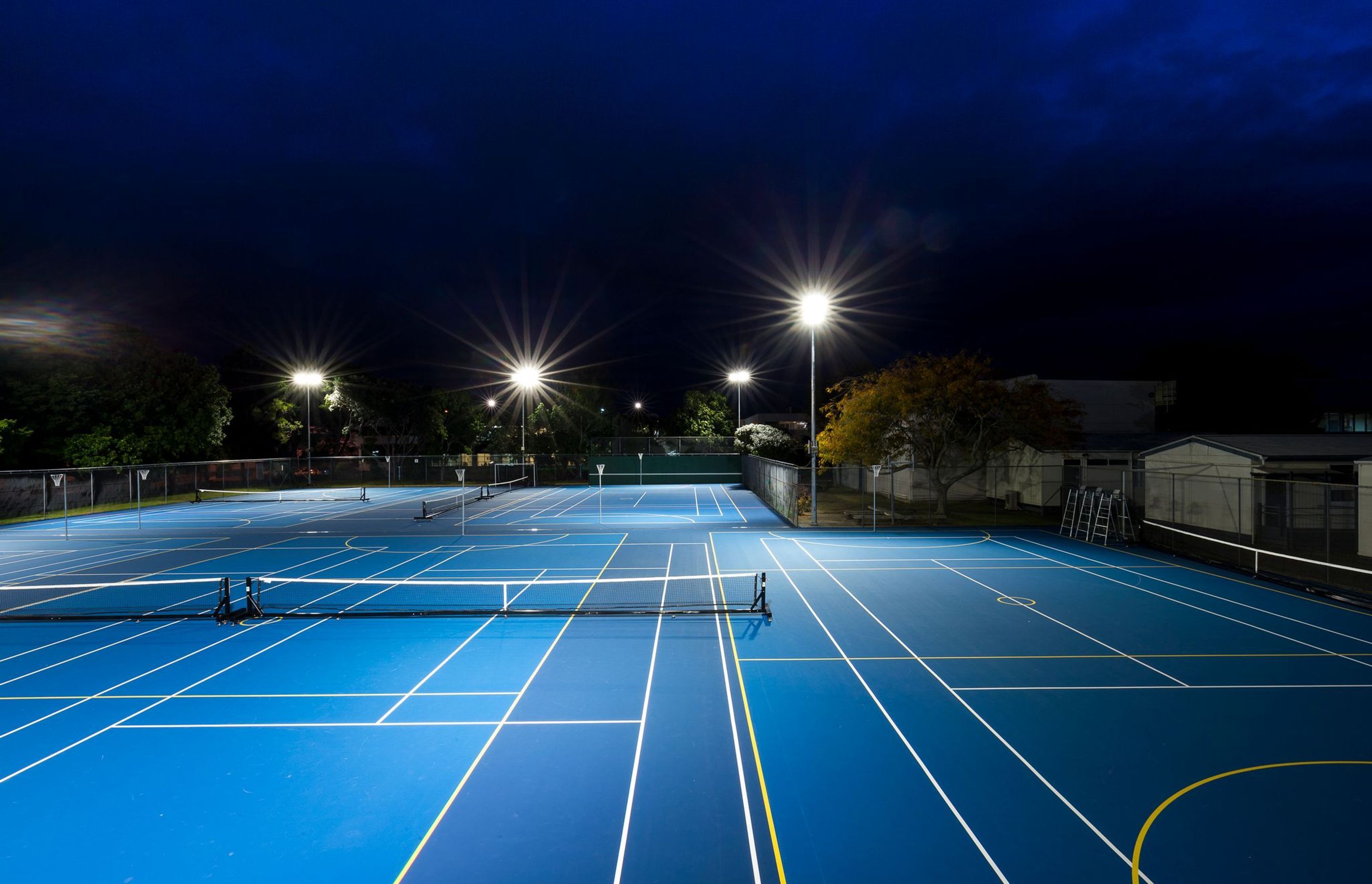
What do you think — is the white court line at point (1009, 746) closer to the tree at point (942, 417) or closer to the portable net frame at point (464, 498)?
the tree at point (942, 417)

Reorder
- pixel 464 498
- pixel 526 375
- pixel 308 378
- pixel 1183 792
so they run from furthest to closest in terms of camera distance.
Result: pixel 526 375, pixel 308 378, pixel 464 498, pixel 1183 792

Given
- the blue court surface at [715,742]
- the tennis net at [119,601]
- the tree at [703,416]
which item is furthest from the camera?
→ the tree at [703,416]

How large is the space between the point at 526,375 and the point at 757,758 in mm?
45754

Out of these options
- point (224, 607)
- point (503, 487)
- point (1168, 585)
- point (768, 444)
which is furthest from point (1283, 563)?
point (503, 487)

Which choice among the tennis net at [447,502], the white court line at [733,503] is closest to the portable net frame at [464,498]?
the tennis net at [447,502]

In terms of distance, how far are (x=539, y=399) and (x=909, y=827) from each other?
54305mm

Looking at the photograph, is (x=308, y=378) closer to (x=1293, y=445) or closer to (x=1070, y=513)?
(x=1070, y=513)

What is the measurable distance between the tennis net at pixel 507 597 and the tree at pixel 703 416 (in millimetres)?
45669

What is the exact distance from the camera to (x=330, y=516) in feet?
101

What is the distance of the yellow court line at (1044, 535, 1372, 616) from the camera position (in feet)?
41.7

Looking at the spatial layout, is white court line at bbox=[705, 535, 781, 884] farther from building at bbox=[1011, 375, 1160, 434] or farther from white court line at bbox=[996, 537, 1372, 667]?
building at bbox=[1011, 375, 1160, 434]

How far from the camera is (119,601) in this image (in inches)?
546

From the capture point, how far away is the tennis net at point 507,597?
12.1 metres

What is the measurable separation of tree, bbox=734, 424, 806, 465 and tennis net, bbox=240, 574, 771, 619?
2994cm
